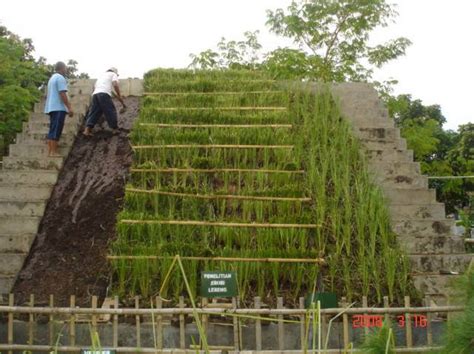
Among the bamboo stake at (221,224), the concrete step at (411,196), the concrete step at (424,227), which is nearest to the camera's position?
the bamboo stake at (221,224)

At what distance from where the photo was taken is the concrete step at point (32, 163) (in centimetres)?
702

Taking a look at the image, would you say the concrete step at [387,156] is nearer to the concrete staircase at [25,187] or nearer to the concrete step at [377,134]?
the concrete step at [377,134]

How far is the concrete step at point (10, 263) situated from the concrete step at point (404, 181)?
12.8ft

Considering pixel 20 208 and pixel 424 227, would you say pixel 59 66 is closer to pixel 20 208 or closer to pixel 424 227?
pixel 20 208

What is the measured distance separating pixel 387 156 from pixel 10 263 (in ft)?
14.5

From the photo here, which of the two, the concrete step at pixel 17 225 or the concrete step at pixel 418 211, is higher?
the concrete step at pixel 418 211

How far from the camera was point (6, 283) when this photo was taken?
5.36 m

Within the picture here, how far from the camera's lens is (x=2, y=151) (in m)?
12.9

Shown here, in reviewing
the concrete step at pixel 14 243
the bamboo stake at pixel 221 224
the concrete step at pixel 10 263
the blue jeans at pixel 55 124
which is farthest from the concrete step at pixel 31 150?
the bamboo stake at pixel 221 224

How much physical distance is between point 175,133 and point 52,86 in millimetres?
1605

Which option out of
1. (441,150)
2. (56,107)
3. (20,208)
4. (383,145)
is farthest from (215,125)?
(441,150)

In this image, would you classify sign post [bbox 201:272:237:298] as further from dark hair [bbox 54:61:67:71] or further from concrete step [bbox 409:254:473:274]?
dark hair [bbox 54:61:67:71]

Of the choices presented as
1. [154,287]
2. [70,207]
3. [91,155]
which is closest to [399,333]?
[154,287]

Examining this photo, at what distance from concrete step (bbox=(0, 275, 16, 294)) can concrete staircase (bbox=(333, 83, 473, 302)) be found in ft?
12.2
